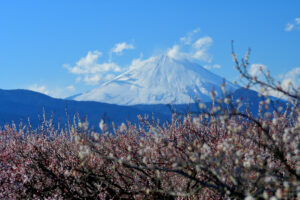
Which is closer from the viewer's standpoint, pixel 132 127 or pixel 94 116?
pixel 132 127

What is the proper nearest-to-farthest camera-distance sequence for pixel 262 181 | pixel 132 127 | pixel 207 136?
pixel 262 181 < pixel 207 136 < pixel 132 127

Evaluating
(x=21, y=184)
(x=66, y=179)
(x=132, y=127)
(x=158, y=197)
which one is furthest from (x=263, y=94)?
(x=132, y=127)

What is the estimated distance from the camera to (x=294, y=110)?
345cm

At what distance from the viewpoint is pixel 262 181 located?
2.88 meters

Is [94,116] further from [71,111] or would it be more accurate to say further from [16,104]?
[16,104]

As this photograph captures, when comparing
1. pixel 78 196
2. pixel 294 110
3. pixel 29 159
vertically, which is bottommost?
pixel 78 196

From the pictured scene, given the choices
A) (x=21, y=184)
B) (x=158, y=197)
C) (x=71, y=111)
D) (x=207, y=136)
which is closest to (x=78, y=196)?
(x=21, y=184)

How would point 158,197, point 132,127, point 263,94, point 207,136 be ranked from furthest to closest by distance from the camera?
point 132,127, point 207,136, point 158,197, point 263,94

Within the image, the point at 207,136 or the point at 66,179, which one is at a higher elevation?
the point at 207,136

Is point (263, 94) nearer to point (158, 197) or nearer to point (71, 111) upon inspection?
point (158, 197)

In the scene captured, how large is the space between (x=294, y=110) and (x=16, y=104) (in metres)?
155

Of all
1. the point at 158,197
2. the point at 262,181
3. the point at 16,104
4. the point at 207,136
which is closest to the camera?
the point at 262,181

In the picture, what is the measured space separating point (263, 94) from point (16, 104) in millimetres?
154854

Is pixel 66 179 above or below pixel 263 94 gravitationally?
below
